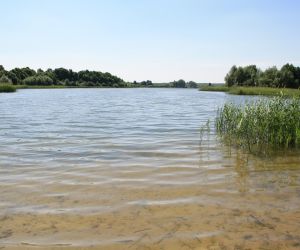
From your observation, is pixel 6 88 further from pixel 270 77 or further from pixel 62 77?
pixel 62 77

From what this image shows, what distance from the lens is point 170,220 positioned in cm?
597

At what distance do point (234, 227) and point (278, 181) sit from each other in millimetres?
3346

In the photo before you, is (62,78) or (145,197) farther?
(62,78)

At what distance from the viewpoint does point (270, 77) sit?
7056 centimetres

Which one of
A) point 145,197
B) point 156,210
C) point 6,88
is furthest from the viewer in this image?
point 6,88

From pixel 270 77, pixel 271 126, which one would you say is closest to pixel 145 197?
pixel 271 126

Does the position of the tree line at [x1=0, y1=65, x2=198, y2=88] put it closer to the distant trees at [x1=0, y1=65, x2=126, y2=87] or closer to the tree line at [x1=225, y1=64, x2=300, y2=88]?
the distant trees at [x1=0, y1=65, x2=126, y2=87]

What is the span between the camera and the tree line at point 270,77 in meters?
68.2

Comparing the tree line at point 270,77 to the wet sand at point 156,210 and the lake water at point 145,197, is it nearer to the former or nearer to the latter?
the lake water at point 145,197

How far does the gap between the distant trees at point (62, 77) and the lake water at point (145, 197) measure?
82.7 m

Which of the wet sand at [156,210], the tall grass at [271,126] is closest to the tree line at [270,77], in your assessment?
the tall grass at [271,126]

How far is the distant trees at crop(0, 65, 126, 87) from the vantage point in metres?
101

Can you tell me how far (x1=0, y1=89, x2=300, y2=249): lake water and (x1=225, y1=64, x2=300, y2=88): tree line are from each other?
5537cm

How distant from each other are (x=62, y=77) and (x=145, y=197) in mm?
129482
